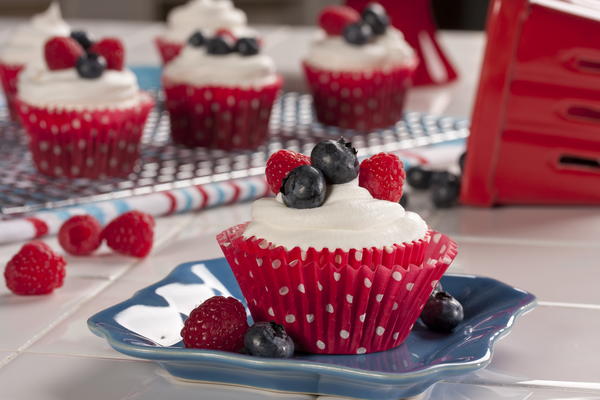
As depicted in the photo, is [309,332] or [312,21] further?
[312,21]

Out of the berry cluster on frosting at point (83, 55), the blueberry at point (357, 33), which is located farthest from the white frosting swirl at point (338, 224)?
the blueberry at point (357, 33)

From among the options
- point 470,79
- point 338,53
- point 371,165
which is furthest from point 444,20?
point 371,165

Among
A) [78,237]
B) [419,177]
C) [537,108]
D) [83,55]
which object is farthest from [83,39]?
[537,108]

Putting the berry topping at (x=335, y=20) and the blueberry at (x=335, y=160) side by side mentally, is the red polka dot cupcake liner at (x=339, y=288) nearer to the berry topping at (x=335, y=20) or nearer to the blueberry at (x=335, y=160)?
the blueberry at (x=335, y=160)

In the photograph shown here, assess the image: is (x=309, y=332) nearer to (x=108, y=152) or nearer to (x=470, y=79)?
(x=108, y=152)

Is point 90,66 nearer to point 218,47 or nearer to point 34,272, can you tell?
point 218,47

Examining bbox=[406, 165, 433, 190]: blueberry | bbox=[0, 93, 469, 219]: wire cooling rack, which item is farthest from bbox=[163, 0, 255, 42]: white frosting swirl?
bbox=[406, 165, 433, 190]: blueberry

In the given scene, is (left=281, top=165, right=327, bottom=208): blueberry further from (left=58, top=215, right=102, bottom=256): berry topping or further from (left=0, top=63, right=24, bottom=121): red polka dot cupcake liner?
(left=0, top=63, right=24, bottom=121): red polka dot cupcake liner
